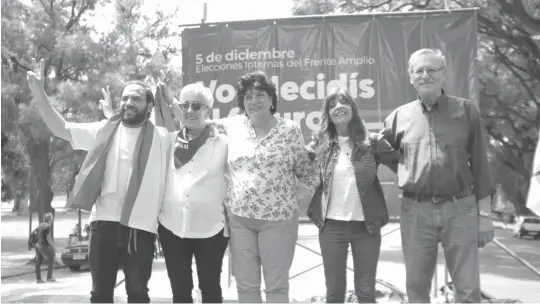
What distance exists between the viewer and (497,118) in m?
24.8

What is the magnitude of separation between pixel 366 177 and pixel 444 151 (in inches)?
20.8

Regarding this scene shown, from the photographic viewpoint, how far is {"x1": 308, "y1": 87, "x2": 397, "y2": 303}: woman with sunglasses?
3867mm

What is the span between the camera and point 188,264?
12.9 ft

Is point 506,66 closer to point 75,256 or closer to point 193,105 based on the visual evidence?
point 75,256

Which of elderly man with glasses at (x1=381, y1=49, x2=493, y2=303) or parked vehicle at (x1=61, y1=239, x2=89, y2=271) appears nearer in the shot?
elderly man with glasses at (x1=381, y1=49, x2=493, y2=303)

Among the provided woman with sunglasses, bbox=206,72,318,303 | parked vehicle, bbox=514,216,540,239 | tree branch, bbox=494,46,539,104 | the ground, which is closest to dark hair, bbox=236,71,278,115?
woman with sunglasses, bbox=206,72,318,303

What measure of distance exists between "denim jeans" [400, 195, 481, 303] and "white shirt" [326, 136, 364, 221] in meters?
0.36

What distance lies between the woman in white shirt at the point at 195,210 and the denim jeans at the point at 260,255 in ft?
0.45

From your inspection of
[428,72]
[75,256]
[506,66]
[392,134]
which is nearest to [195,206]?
[392,134]

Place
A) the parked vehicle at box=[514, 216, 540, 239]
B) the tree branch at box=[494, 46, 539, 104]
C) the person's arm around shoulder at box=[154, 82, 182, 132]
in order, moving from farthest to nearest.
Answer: the parked vehicle at box=[514, 216, 540, 239] < the tree branch at box=[494, 46, 539, 104] < the person's arm around shoulder at box=[154, 82, 182, 132]

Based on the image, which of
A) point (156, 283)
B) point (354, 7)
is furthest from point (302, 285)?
point (354, 7)

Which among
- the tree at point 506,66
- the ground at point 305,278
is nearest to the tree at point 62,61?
the ground at point 305,278

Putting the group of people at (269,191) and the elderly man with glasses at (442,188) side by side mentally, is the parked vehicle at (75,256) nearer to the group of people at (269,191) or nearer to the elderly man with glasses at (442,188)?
the group of people at (269,191)

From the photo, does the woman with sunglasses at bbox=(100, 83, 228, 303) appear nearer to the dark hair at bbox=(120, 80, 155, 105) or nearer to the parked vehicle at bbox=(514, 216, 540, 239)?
the dark hair at bbox=(120, 80, 155, 105)
